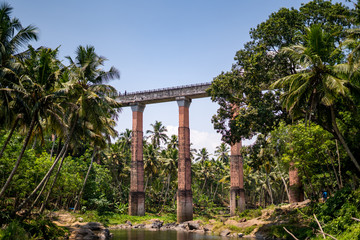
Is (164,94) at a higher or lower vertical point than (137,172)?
higher

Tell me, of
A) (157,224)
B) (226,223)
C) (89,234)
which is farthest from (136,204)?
(89,234)

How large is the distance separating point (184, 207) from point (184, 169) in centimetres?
409

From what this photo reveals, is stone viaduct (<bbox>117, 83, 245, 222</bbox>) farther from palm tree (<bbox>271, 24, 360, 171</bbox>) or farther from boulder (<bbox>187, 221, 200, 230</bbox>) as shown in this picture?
palm tree (<bbox>271, 24, 360, 171</bbox>)

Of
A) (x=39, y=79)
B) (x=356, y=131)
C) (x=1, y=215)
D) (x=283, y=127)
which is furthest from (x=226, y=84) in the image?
(x=1, y=215)

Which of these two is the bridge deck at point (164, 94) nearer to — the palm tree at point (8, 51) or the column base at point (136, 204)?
the column base at point (136, 204)

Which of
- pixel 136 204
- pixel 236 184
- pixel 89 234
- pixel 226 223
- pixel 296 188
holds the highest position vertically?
pixel 236 184

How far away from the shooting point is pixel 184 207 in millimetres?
35656

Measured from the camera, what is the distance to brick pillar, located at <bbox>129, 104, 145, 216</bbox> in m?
39.9

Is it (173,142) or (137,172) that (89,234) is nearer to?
(137,172)

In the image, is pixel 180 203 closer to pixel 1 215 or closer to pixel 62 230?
pixel 62 230

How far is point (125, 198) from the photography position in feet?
158

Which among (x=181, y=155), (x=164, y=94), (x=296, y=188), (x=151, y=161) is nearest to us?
(x=296, y=188)

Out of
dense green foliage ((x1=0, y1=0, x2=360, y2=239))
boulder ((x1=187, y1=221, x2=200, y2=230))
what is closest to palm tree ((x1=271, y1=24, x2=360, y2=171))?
dense green foliage ((x1=0, y1=0, x2=360, y2=239))

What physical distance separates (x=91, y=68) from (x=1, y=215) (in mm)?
9868
